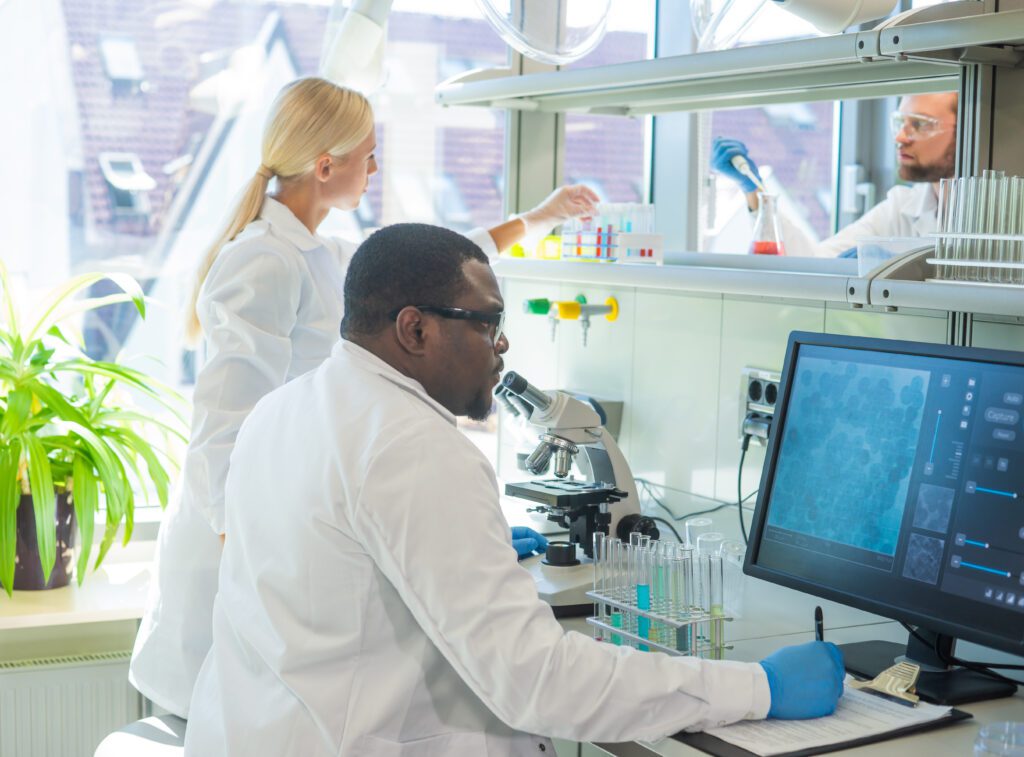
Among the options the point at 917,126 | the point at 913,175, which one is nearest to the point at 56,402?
the point at 913,175

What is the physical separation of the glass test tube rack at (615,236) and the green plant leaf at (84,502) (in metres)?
1.11

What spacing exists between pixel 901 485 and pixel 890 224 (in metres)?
1.96

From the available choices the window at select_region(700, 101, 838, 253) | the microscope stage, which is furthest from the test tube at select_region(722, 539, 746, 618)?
the window at select_region(700, 101, 838, 253)

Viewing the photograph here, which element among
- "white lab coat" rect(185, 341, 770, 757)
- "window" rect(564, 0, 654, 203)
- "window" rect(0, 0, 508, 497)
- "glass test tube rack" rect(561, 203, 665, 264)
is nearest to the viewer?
"white lab coat" rect(185, 341, 770, 757)

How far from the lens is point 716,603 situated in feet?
5.15

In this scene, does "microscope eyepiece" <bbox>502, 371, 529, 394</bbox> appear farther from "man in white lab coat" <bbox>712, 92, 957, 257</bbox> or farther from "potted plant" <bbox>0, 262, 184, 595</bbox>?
"potted plant" <bbox>0, 262, 184, 595</bbox>

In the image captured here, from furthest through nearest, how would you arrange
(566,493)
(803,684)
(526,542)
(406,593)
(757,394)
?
(757,394) < (526,542) < (566,493) < (803,684) < (406,593)

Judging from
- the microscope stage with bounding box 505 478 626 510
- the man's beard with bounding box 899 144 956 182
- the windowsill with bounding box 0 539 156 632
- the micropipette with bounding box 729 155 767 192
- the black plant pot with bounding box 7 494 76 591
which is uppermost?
the man's beard with bounding box 899 144 956 182

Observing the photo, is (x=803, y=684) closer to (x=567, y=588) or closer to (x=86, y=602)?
(x=567, y=588)

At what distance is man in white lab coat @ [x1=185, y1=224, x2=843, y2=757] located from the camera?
1235 millimetres

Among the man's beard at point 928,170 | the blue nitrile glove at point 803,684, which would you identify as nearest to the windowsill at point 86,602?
the blue nitrile glove at point 803,684

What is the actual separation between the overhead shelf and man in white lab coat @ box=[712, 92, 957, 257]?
0.32 meters

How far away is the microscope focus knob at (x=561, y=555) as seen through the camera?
1.97 metres

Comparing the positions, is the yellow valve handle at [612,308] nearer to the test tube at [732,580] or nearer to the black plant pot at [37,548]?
the test tube at [732,580]
